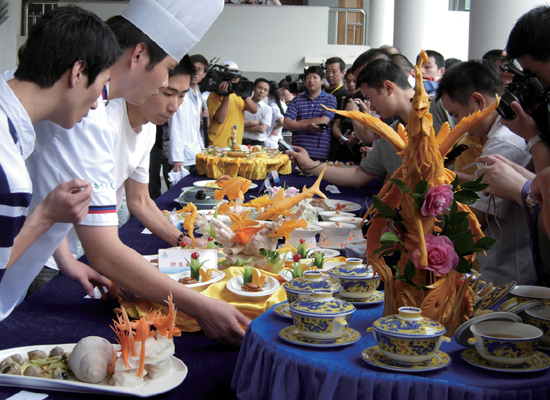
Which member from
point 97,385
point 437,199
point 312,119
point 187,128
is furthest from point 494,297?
point 187,128

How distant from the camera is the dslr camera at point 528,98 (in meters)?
1.27

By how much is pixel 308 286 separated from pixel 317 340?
0.16 meters

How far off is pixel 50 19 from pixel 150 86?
1.71 ft

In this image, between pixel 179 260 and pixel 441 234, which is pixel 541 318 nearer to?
pixel 441 234

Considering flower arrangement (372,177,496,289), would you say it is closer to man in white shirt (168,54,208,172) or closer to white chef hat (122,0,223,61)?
white chef hat (122,0,223,61)

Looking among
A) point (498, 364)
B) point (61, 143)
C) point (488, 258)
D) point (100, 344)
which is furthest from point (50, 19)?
point (488, 258)

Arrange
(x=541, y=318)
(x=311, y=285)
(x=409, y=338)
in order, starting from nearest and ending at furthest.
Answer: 1. (x=409, y=338)
2. (x=541, y=318)
3. (x=311, y=285)

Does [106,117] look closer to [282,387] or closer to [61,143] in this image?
[61,143]

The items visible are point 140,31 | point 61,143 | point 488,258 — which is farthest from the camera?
point 488,258

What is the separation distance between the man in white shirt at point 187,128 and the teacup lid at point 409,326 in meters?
3.96

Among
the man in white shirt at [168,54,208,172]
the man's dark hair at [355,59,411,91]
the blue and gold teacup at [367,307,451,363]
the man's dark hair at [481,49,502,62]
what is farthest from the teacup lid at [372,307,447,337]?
the man in white shirt at [168,54,208,172]

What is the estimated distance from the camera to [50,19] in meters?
1.01

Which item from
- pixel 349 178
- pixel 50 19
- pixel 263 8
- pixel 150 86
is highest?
pixel 263 8

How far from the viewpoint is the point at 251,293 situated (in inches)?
51.8
